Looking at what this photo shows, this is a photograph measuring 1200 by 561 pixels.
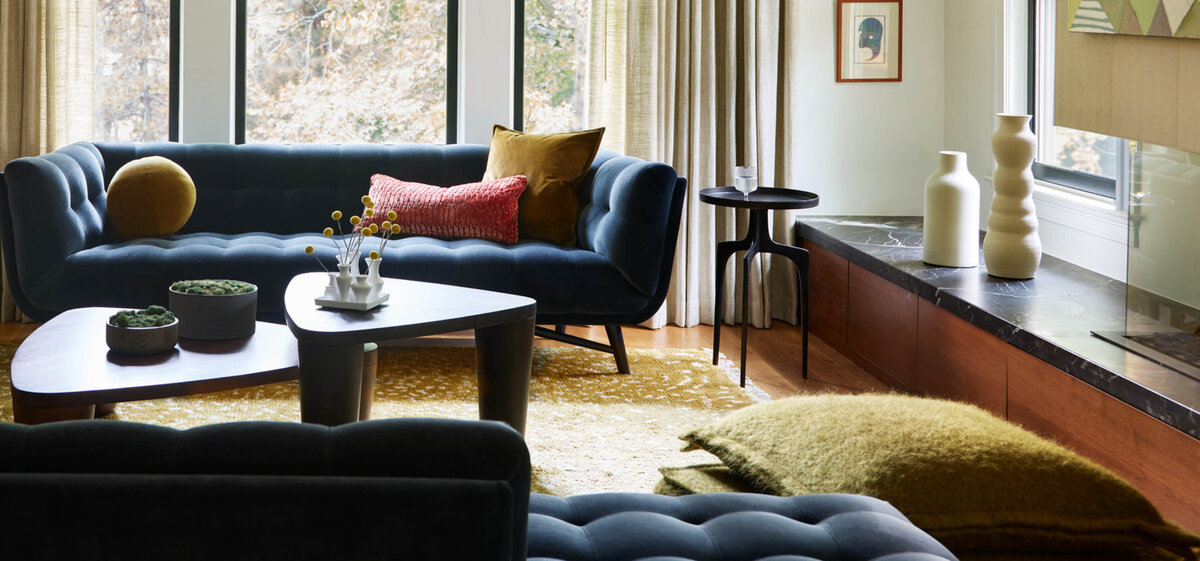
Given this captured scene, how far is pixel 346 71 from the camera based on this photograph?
17.3ft

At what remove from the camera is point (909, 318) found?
3.92 meters

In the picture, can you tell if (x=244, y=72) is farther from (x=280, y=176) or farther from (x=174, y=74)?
(x=280, y=176)

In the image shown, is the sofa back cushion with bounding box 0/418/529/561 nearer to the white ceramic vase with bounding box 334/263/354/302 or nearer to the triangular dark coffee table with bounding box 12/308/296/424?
the triangular dark coffee table with bounding box 12/308/296/424

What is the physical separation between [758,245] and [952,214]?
0.72 meters

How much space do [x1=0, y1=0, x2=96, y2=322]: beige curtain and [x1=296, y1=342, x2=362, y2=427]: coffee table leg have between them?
2851mm

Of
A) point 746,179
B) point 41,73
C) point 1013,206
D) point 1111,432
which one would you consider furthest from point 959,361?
point 41,73

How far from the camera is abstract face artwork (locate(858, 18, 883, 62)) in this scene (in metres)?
5.19

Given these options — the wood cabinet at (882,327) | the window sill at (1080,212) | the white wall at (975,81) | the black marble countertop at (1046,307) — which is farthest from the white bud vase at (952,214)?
the white wall at (975,81)

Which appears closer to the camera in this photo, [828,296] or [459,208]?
[459,208]

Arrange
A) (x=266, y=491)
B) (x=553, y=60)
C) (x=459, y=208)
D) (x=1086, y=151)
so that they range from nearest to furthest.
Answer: (x=266, y=491) < (x=1086, y=151) < (x=459, y=208) < (x=553, y=60)

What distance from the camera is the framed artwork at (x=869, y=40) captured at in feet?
16.9

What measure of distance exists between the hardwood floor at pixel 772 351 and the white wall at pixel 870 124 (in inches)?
29.1

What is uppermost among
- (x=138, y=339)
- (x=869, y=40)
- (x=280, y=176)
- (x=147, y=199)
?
(x=869, y=40)

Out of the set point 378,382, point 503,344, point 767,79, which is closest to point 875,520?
point 503,344
